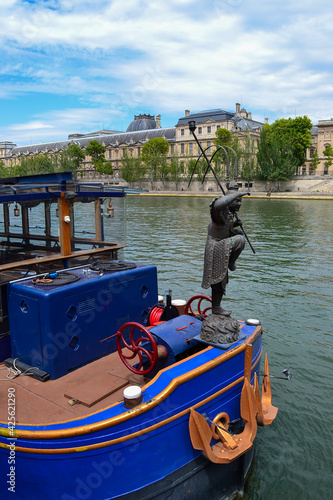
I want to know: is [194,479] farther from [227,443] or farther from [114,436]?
[114,436]

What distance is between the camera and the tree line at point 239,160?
74.9 m

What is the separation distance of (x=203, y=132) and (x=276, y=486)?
100850mm

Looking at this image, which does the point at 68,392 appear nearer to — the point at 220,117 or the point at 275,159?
the point at 275,159

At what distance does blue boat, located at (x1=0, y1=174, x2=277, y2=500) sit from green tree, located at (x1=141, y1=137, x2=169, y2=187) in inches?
3473

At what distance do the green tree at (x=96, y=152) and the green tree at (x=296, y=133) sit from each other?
47250mm

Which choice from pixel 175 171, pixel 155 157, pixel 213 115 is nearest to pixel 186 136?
pixel 213 115

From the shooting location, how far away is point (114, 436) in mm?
4258

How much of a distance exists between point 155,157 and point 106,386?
91856 mm

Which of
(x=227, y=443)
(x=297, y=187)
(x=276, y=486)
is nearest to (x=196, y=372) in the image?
(x=227, y=443)

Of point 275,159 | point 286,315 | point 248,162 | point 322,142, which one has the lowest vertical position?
point 286,315

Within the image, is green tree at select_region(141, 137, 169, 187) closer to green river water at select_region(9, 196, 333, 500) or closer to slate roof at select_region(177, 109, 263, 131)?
slate roof at select_region(177, 109, 263, 131)

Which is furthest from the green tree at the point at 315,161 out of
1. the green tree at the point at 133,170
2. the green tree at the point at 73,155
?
the green tree at the point at 73,155

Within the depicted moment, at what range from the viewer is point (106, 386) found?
17.5ft

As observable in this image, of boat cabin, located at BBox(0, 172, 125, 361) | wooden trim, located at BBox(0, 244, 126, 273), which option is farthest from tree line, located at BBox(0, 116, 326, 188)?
wooden trim, located at BBox(0, 244, 126, 273)
